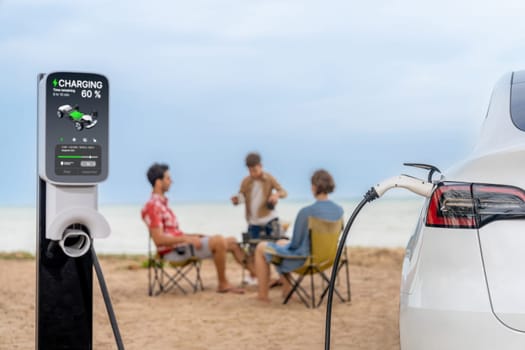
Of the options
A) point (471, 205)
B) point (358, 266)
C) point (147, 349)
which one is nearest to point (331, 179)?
point (147, 349)

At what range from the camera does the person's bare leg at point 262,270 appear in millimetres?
8297

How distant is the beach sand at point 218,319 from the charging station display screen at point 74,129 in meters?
2.79

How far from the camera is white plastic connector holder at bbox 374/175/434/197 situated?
3102 millimetres

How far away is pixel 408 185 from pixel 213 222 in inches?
1288

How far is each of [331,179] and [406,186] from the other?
4894 mm

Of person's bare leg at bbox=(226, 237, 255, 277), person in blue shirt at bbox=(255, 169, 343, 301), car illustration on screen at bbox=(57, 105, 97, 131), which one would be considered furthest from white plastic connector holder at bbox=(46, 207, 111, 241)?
person's bare leg at bbox=(226, 237, 255, 277)

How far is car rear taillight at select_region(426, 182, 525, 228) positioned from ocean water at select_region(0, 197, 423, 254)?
2296 cm

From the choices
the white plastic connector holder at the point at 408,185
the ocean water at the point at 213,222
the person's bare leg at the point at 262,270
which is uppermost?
the white plastic connector holder at the point at 408,185

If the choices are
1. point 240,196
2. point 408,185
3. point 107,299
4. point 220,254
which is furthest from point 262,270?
point 408,185

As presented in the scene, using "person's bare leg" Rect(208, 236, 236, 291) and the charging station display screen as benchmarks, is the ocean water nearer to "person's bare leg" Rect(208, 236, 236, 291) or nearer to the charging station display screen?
"person's bare leg" Rect(208, 236, 236, 291)

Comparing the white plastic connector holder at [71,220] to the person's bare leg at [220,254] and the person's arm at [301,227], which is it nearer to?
the person's arm at [301,227]

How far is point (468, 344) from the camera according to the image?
2598 millimetres

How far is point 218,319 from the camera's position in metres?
7.37

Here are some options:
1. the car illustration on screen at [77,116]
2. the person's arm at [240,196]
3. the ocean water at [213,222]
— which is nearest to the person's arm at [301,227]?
the person's arm at [240,196]
